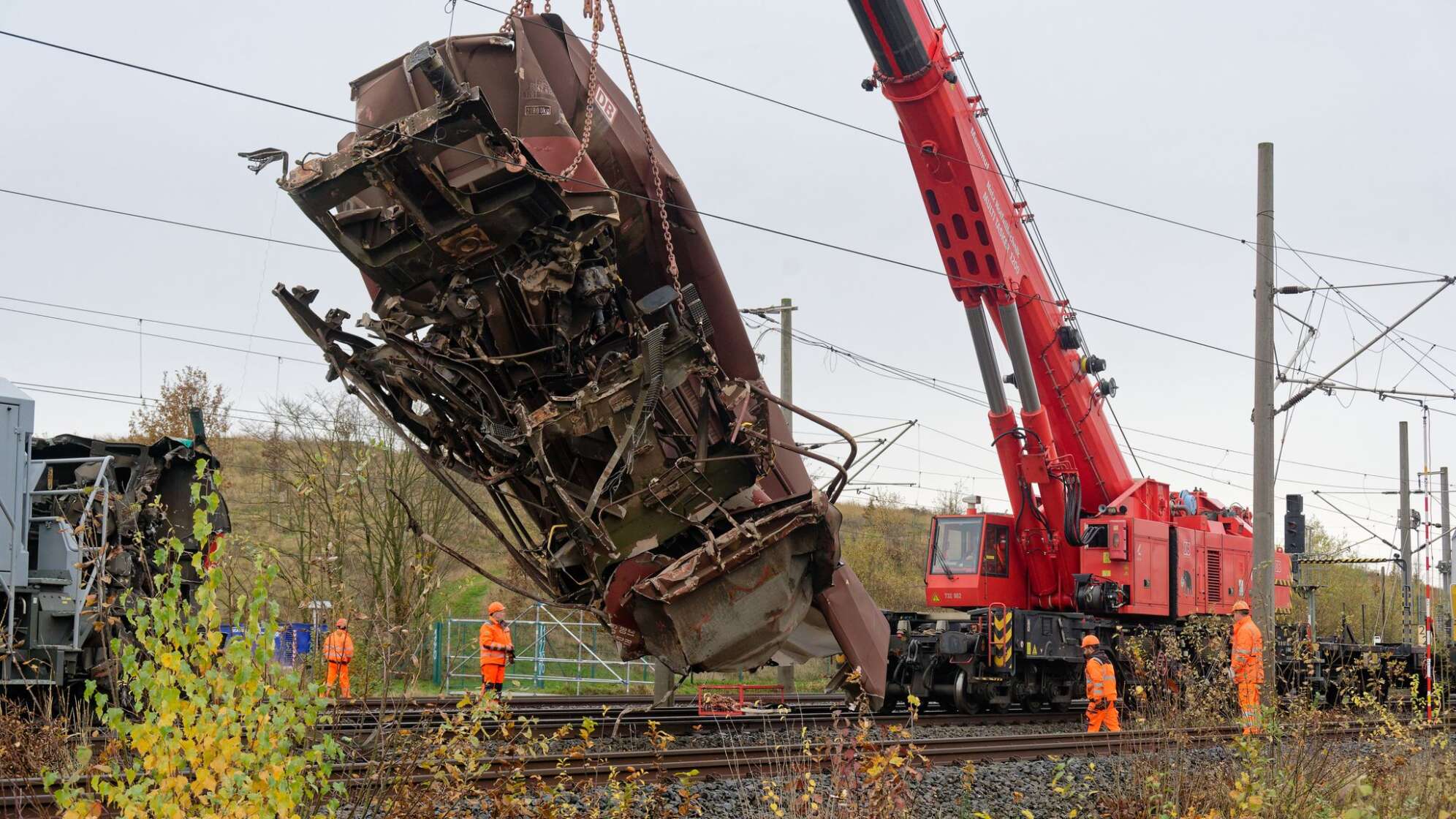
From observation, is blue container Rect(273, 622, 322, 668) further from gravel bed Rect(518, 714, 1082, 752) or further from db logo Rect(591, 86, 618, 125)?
db logo Rect(591, 86, 618, 125)

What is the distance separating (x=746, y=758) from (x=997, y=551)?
7.59m

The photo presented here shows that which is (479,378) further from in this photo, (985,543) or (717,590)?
(985,543)

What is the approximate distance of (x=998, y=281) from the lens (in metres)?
13.7

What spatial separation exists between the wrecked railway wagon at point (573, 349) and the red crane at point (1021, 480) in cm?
547

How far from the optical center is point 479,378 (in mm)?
7316

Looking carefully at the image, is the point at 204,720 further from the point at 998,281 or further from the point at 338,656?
the point at 998,281

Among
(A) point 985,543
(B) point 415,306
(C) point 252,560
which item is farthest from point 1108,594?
(C) point 252,560

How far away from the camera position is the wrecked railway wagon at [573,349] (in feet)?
21.6

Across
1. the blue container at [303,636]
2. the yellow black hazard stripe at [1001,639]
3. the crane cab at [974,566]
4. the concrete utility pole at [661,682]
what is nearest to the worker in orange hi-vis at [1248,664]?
the yellow black hazard stripe at [1001,639]

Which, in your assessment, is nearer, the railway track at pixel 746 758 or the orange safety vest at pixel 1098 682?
the railway track at pixel 746 758

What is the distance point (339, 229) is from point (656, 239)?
2066 mm

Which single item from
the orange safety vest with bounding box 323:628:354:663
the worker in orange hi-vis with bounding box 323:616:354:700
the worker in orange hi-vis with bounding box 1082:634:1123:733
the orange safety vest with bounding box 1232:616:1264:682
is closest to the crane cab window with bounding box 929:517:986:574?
the worker in orange hi-vis with bounding box 1082:634:1123:733

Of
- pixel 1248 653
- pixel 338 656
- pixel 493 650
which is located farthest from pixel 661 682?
pixel 338 656

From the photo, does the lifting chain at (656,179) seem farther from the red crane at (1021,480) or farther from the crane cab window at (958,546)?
the crane cab window at (958,546)
